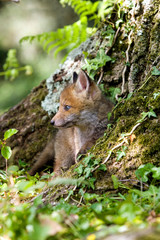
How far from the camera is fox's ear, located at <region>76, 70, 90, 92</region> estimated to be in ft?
17.5

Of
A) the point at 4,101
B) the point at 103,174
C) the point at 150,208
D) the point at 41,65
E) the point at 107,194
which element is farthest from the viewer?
the point at 41,65

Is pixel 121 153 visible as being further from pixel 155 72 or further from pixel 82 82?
pixel 82 82

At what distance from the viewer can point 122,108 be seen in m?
4.21

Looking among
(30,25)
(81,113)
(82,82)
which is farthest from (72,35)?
(30,25)

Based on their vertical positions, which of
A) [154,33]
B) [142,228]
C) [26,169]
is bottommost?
[26,169]

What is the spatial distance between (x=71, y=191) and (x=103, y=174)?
42cm

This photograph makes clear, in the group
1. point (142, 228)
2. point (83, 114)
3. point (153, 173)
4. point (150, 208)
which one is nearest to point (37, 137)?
point (83, 114)

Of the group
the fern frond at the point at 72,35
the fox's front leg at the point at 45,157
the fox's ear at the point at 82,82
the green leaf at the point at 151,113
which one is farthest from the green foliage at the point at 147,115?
the fern frond at the point at 72,35

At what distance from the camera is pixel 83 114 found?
5.39 metres

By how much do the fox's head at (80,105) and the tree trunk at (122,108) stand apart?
0.36 meters

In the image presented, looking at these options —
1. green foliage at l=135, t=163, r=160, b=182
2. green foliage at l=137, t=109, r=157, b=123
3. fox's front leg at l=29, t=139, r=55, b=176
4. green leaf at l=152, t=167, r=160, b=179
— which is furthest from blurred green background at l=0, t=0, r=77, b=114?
green leaf at l=152, t=167, r=160, b=179

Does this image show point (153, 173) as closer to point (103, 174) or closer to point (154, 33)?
point (103, 174)

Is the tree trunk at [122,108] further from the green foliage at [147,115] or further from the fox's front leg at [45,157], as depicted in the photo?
the fox's front leg at [45,157]

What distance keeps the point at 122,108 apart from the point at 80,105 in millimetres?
1346
